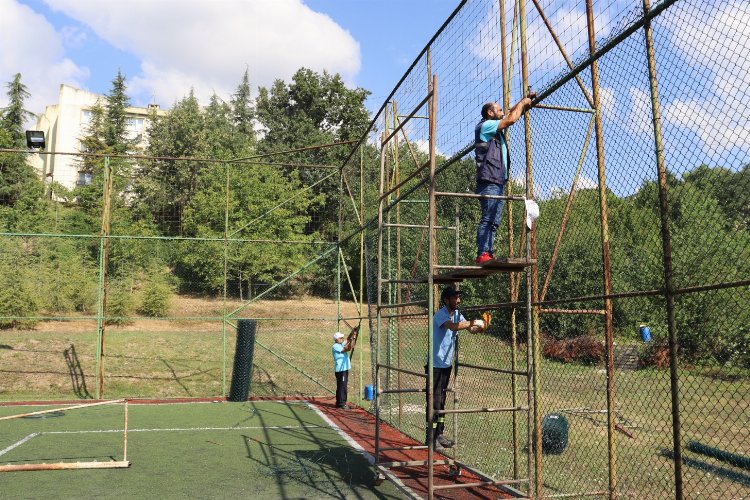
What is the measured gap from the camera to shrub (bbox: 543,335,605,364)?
1091 cm

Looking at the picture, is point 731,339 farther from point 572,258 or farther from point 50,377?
point 50,377

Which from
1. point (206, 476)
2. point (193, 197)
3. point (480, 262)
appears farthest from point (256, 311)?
point (480, 262)

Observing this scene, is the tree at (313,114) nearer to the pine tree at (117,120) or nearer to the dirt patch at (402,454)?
the pine tree at (117,120)

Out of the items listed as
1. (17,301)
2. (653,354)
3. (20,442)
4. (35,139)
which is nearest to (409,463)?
(20,442)

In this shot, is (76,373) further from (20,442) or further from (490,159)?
(490,159)

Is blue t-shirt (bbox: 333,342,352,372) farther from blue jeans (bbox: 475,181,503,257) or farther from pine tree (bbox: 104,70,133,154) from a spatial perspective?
pine tree (bbox: 104,70,133,154)

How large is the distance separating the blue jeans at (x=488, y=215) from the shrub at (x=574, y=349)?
5.55 metres

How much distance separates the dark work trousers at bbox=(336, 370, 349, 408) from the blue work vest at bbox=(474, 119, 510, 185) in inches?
330

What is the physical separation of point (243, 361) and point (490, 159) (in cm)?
1000

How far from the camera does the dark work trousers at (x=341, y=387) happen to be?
13461 millimetres

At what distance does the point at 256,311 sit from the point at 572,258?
14671 mm

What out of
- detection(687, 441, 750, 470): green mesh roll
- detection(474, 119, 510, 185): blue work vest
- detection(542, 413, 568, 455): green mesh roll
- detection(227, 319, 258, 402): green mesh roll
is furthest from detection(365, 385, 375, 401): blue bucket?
detection(474, 119, 510, 185): blue work vest

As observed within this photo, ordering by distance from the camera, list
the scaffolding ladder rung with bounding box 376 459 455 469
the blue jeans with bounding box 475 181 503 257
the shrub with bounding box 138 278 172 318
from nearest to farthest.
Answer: the blue jeans with bounding box 475 181 503 257 < the scaffolding ladder rung with bounding box 376 459 455 469 < the shrub with bounding box 138 278 172 318

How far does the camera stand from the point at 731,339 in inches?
373
